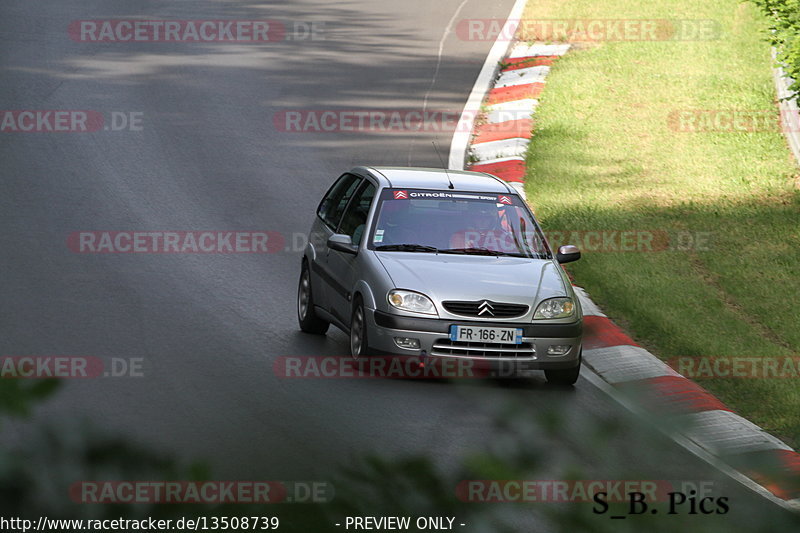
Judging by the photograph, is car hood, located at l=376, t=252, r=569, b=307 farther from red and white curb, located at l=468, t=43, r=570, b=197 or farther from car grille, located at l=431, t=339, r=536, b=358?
red and white curb, located at l=468, t=43, r=570, b=197

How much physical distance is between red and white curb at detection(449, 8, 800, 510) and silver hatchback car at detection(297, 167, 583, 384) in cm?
52

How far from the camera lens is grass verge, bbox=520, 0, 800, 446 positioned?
1120 centimetres

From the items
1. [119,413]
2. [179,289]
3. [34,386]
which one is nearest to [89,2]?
[179,289]

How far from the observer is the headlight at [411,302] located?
9589mm

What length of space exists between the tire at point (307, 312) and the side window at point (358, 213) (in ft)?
2.31

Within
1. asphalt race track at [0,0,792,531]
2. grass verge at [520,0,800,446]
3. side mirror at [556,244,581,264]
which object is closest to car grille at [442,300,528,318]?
asphalt race track at [0,0,792,531]

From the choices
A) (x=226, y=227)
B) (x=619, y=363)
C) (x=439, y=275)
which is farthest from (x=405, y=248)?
(x=226, y=227)

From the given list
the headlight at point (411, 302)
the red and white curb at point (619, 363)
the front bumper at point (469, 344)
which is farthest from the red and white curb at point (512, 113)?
the headlight at point (411, 302)

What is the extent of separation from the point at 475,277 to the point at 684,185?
7.10 metres

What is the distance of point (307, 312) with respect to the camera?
11242 millimetres

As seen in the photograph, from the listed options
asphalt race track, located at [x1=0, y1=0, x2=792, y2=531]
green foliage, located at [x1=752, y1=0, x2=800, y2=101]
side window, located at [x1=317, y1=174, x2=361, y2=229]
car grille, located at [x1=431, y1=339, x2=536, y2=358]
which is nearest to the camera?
asphalt race track, located at [x1=0, y1=0, x2=792, y2=531]

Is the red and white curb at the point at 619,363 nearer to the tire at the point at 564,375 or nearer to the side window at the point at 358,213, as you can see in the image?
the tire at the point at 564,375

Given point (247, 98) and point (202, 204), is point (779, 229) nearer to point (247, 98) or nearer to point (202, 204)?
point (202, 204)

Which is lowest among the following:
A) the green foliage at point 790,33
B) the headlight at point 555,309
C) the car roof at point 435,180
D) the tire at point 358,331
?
the tire at point 358,331
